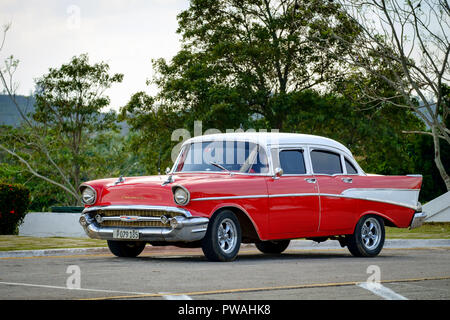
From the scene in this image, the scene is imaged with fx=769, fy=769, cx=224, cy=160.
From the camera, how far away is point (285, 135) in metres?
12.9

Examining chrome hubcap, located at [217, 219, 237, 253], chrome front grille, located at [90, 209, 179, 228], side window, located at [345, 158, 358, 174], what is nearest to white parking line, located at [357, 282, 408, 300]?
chrome hubcap, located at [217, 219, 237, 253]

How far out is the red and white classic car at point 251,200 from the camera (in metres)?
11.2

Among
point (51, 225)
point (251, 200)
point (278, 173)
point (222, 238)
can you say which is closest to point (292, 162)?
point (278, 173)

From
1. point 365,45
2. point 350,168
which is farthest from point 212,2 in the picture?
point 350,168

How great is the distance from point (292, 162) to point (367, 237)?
208 centimetres

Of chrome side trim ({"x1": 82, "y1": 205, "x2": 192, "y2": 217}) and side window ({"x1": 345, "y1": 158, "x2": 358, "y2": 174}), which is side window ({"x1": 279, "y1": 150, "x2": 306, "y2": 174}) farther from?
chrome side trim ({"x1": 82, "y1": 205, "x2": 192, "y2": 217})

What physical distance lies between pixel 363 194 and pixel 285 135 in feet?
5.88

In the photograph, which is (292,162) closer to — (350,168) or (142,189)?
(350,168)

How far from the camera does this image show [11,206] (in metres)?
20.6

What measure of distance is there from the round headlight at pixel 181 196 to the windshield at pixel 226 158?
1336 millimetres

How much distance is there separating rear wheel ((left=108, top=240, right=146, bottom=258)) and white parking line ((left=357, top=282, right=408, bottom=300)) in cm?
496

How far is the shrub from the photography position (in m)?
20.5

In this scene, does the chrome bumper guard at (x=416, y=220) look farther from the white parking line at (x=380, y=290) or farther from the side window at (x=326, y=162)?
the white parking line at (x=380, y=290)

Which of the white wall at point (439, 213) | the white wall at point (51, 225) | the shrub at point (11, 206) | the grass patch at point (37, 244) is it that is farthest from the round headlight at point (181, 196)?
the white wall at point (439, 213)
